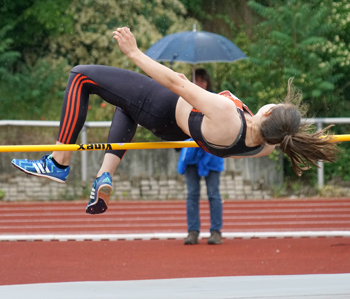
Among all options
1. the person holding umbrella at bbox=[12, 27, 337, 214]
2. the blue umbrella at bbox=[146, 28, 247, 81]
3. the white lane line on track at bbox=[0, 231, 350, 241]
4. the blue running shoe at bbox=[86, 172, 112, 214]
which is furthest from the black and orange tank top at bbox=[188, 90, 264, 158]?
the blue umbrella at bbox=[146, 28, 247, 81]

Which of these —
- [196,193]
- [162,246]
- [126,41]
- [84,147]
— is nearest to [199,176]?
[196,193]

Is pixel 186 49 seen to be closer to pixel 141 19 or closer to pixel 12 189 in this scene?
pixel 12 189

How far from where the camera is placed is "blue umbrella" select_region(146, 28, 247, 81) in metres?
6.67

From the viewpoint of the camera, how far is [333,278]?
3.60m

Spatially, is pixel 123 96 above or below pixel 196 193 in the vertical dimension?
above

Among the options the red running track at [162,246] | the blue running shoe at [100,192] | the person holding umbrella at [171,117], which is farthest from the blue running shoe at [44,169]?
the red running track at [162,246]

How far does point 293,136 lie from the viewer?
2.92 metres

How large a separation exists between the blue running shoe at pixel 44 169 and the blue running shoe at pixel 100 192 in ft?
0.64

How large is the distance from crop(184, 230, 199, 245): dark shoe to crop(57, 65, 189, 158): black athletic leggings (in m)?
2.72

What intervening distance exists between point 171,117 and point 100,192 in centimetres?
59

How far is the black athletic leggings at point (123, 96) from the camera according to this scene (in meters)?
3.00

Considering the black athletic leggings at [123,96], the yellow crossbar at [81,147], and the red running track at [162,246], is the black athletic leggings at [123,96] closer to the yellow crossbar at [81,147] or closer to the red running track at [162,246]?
the yellow crossbar at [81,147]

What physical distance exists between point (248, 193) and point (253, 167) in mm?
513

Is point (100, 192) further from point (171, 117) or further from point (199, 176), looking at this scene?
point (199, 176)
